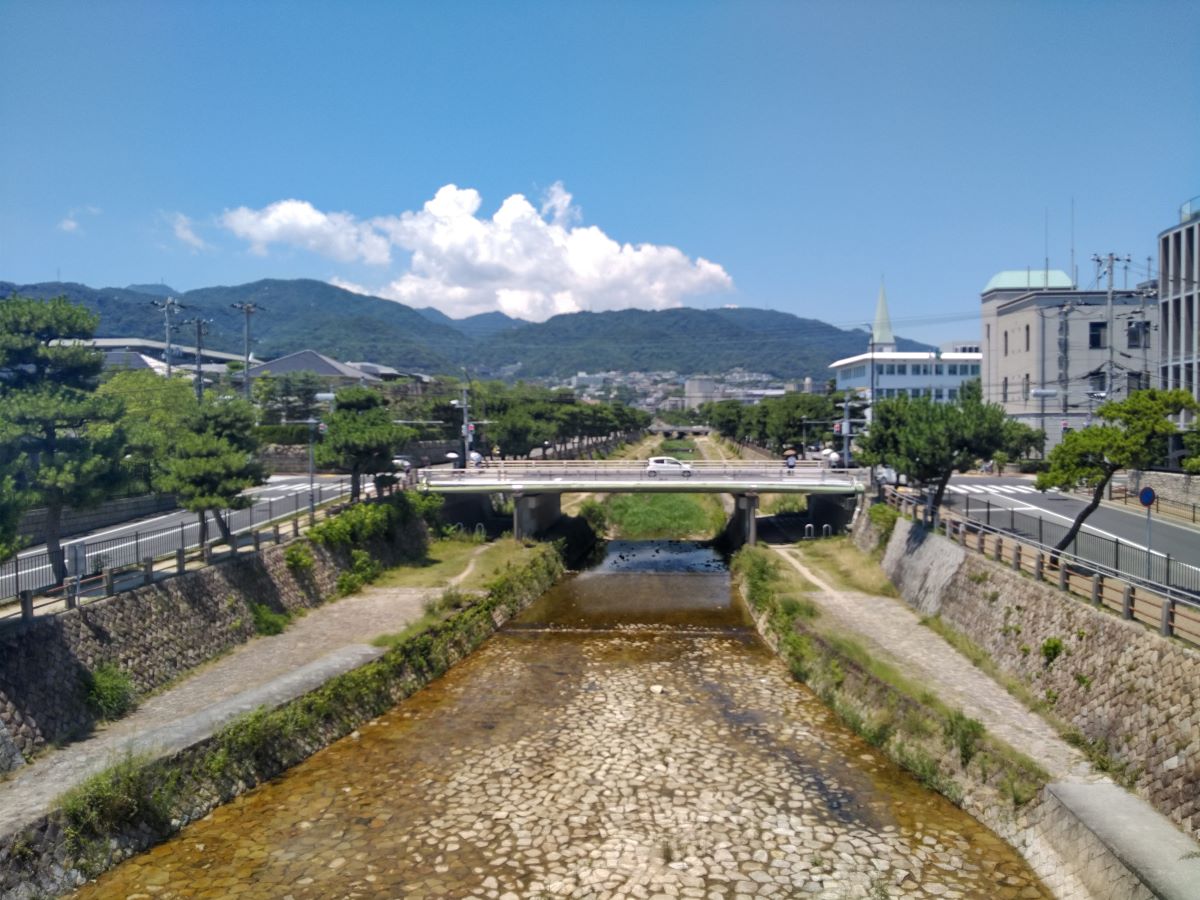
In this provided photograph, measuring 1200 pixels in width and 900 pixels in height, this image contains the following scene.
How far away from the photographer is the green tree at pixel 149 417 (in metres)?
26.8

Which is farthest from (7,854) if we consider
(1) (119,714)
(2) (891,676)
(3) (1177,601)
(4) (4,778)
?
(3) (1177,601)

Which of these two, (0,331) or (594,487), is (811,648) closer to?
(594,487)

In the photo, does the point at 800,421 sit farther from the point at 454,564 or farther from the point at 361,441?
the point at 361,441

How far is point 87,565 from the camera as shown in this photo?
86.3 feet

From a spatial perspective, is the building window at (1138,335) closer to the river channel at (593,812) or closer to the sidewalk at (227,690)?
the river channel at (593,812)

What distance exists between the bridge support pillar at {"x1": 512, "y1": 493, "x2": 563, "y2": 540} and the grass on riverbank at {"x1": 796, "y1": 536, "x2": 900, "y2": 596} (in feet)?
52.1

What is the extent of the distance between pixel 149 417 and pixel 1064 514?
54.1 m

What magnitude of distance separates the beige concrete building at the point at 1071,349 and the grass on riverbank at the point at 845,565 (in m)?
25.1

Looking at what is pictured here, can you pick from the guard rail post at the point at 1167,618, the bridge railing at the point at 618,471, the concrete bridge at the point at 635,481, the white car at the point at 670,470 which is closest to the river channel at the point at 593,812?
the guard rail post at the point at 1167,618

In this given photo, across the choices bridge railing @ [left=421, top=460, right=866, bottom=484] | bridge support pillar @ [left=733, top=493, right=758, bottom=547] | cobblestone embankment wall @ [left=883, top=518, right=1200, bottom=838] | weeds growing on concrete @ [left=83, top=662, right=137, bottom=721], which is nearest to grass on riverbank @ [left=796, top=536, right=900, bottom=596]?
bridge support pillar @ [left=733, top=493, right=758, bottom=547]

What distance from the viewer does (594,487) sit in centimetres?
4784

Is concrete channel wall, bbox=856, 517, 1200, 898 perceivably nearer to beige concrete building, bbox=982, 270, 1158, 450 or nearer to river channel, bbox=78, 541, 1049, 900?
river channel, bbox=78, 541, 1049, 900

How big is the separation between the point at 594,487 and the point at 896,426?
1671 cm

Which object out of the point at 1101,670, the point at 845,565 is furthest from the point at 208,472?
the point at 845,565
